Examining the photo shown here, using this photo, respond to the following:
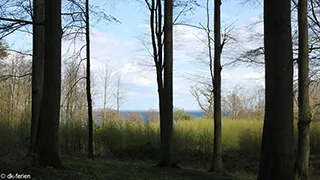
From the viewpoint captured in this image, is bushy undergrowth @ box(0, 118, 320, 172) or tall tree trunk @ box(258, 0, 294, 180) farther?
bushy undergrowth @ box(0, 118, 320, 172)

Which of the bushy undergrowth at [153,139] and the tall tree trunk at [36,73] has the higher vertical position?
the tall tree trunk at [36,73]

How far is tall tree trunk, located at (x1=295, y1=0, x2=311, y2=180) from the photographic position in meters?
8.77

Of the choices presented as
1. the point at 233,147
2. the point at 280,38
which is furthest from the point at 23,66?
the point at 280,38

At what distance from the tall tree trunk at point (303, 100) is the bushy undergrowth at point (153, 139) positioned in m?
6.19

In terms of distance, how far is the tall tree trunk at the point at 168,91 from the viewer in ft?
32.8

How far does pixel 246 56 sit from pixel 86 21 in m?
6.02

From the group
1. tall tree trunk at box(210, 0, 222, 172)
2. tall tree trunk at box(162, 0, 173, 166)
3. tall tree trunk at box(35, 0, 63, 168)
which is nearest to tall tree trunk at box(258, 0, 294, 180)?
tall tree trunk at box(35, 0, 63, 168)

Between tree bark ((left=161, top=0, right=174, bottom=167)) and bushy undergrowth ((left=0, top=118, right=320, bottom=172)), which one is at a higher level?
tree bark ((left=161, top=0, right=174, bottom=167))

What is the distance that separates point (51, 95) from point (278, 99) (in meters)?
4.03

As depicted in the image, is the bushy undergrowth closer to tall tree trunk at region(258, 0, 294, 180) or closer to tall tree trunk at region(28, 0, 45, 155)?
tall tree trunk at region(28, 0, 45, 155)

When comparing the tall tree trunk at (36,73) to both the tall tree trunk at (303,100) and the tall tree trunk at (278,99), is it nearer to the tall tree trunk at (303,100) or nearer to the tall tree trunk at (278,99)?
the tall tree trunk at (278,99)

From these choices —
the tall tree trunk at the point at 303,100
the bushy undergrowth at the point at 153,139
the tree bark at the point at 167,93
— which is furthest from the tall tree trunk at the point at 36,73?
the bushy undergrowth at the point at 153,139

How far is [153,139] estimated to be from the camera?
55.2 ft

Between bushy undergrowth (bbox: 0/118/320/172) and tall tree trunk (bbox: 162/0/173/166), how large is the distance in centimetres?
533
